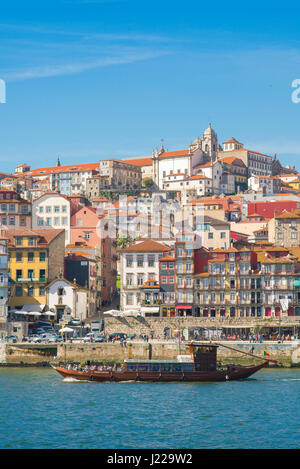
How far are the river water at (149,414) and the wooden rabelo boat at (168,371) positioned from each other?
1.09m

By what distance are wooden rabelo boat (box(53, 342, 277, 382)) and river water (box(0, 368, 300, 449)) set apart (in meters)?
1.09

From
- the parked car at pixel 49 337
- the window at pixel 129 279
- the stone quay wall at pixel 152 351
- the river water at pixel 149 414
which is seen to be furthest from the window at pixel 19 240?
the river water at pixel 149 414

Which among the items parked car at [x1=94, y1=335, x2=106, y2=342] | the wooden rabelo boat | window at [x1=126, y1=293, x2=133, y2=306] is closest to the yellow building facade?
window at [x1=126, y1=293, x2=133, y2=306]

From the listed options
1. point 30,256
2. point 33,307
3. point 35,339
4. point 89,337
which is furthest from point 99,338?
point 30,256

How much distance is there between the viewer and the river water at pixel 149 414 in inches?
1747

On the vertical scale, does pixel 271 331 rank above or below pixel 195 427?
above

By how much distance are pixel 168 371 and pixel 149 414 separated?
16.9 m

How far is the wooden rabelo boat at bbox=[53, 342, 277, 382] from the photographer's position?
225 feet

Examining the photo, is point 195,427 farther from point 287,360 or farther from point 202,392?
point 287,360

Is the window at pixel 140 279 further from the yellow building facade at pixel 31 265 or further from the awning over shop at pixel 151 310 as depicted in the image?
the yellow building facade at pixel 31 265

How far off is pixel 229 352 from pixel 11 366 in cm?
2075

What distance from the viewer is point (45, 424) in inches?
1934

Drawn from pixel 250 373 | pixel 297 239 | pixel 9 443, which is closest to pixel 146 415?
pixel 9 443

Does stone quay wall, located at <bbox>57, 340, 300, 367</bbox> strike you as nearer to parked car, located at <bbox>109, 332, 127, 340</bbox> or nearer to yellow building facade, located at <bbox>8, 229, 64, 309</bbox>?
parked car, located at <bbox>109, 332, 127, 340</bbox>
